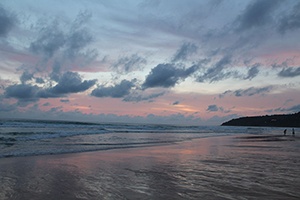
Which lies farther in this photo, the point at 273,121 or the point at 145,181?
the point at 273,121

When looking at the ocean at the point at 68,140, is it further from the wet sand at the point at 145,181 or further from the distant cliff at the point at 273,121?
the distant cliff at the point at 273,121

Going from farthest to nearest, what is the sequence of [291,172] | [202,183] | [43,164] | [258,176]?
[43,164]
[291,172]
[258,176]
[202,183]

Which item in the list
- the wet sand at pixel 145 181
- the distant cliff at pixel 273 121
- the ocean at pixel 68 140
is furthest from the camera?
the distant cliff at pixel 273 121

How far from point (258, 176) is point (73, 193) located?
6036 mm

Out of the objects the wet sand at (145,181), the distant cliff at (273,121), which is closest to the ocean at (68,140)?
the wet sand at (145,181)

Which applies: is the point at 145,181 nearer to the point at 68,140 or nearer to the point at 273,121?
the point at 68,140

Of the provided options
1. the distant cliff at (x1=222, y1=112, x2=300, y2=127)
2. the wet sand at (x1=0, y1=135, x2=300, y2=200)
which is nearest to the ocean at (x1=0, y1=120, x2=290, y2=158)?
the wet sand at (x1=0, y1=135, x2=300, y2=200)

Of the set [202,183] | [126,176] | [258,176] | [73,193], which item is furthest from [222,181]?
[73,193]

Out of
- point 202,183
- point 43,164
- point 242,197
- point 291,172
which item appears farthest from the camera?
point 43,164

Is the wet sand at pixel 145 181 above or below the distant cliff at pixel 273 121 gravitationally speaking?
below

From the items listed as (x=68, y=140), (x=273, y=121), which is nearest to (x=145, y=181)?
(x=68, y=140)

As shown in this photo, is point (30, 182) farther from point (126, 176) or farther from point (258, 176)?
point (258, 176)

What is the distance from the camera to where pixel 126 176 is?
Answer: 8812 mm

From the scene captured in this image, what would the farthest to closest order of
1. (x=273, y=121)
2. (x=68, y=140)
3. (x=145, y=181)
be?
(x=273, y=121) → (x=68, y=140) → (x=145, y=181)
